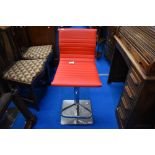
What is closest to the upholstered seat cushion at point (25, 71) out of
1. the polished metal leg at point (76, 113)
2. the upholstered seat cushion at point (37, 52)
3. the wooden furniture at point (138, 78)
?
the upholstered seat cushion at point (37, 52)

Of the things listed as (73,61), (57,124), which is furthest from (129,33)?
(57,124)

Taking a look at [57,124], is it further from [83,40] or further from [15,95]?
[83,40]

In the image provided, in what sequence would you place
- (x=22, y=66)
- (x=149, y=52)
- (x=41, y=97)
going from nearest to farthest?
(x=149, y=52), (x=22, y=66), (x=41, y=97)

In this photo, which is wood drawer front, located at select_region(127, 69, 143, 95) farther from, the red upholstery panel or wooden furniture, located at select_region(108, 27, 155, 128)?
the red upholstery panel

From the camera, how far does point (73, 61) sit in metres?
1.71

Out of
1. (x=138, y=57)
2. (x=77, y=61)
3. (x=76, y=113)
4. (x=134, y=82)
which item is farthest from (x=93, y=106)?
(x=138, y=57)

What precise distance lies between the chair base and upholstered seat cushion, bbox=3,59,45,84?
24.3 inches

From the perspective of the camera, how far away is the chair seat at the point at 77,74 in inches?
54.6

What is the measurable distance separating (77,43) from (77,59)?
20cm

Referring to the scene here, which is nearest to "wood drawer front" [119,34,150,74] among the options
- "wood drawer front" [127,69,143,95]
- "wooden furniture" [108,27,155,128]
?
"wooden furniture" [108,27,155,128]

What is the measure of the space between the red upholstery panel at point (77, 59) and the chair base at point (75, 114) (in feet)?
1.72

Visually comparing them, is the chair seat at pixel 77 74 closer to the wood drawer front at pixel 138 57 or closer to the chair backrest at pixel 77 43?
the chair backrest at pixel 77 43

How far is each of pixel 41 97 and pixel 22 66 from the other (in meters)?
0.55

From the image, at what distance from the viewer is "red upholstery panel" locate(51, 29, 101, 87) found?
143cm
